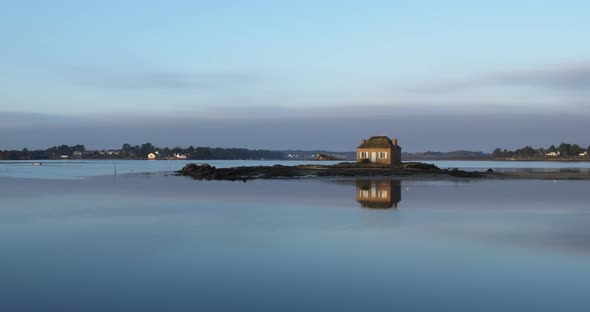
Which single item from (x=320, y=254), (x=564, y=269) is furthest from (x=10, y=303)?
(x=564, y=269)

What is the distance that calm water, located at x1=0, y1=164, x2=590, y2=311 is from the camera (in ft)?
33.3

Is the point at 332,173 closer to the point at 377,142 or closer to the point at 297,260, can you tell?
the point at 377,142

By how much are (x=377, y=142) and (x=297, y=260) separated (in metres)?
67.7

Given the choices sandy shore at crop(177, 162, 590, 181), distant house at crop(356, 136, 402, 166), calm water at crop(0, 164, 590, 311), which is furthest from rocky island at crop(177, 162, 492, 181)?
calm water at crop(0, 164, 590, 311)

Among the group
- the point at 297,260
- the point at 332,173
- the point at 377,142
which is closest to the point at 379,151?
the point at 377,142

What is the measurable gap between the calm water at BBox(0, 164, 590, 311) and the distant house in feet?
170

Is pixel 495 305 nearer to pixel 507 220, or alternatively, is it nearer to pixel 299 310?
pixel 299 310

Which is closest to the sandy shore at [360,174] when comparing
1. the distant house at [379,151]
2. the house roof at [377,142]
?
the distant house at [379,151]

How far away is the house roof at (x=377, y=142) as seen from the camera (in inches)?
3111

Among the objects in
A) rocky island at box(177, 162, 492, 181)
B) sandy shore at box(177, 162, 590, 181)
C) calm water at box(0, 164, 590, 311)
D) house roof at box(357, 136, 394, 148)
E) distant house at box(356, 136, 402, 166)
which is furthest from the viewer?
house roof at box(357, 136, 394, 148)

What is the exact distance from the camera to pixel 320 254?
1490cm

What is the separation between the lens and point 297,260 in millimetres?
14086

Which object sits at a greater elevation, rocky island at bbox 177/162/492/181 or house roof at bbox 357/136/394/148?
house roof at bbox 357/136/394/148

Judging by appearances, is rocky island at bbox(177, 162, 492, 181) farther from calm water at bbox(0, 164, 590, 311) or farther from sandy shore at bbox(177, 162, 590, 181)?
calm water at bbox(0, 164, 590, 311)
